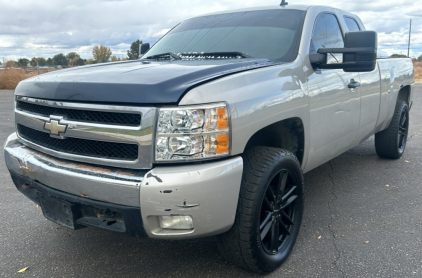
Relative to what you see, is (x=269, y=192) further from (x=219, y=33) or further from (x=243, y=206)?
(x=219, y=33)

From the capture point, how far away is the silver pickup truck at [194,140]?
2080 mm

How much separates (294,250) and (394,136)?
285 cm

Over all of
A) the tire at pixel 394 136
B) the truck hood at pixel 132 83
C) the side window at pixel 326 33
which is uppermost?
the side window at pixel 326 33

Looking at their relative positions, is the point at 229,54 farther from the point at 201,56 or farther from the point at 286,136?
the point at 286,136

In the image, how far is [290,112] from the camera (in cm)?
271

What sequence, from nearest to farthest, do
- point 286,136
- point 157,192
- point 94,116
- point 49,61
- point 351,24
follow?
point 157,192
point 94,116
point 286,136
point 351,24
point 49,61

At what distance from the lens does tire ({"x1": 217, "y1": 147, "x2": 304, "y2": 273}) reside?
2309 mm

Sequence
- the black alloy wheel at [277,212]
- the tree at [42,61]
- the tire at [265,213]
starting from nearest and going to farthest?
the tire at [265,213], the black alloy wheel at [277,212], the tree at [42,61]

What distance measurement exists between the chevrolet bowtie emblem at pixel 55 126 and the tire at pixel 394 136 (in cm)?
407

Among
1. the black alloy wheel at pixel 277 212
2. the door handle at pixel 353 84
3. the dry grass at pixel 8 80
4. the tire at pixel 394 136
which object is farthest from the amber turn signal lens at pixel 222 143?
the dry grass at pixel 8 80

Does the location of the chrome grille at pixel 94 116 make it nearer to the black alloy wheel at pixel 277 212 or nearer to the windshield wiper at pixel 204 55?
the black alloy wheel at pixel 277 212

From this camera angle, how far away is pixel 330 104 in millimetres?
3234

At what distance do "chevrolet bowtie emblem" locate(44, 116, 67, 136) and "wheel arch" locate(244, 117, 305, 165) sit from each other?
47.3 inches

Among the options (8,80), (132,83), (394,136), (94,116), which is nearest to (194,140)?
(132,83)
